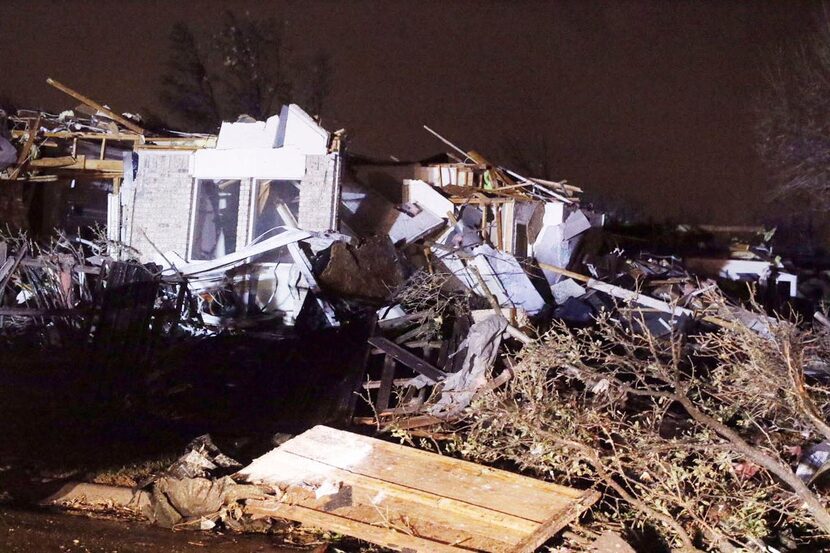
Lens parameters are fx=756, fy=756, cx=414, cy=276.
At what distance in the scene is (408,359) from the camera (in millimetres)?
7324

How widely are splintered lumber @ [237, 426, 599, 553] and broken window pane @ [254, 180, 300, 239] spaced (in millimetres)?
5695

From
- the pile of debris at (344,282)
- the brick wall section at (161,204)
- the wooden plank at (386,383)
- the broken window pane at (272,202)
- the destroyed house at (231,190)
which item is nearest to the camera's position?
the pile of debris at (344,282)

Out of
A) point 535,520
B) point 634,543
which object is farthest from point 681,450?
point 535,520

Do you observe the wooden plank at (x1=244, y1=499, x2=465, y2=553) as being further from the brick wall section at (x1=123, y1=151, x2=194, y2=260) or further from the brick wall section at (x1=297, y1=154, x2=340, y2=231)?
the brick wall section at (x1=123, y1=151, x2=194, y2=260)

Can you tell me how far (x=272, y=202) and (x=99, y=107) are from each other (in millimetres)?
2880

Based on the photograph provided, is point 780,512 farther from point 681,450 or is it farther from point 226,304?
point 226,304

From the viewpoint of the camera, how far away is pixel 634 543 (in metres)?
5.02

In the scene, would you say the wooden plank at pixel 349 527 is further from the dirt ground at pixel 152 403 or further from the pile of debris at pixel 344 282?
the dirt ground at pixel 152 403

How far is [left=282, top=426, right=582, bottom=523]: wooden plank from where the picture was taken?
199 inches

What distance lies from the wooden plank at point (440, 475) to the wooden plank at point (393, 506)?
2.8 inches

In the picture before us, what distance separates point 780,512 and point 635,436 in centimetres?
107

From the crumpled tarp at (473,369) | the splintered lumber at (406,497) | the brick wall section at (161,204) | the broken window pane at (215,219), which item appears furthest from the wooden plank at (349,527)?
the brick wall section at (161,204)

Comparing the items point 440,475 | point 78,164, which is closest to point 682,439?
point 440,475

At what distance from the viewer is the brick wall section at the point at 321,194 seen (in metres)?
10.6
